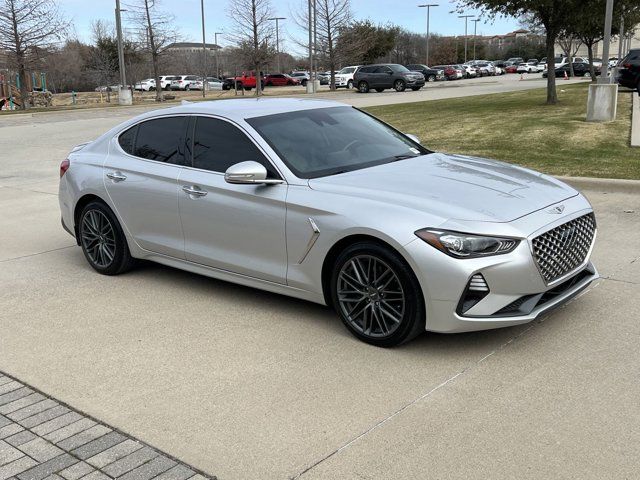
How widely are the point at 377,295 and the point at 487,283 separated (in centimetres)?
72

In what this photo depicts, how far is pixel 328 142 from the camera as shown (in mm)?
5520

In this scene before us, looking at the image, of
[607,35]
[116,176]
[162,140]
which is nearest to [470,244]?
[162,140]

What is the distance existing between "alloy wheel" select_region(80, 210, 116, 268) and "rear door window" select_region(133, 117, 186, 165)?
72cm

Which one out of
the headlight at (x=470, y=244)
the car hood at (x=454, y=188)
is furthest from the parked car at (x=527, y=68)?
the headlight at (x=470, y=244)

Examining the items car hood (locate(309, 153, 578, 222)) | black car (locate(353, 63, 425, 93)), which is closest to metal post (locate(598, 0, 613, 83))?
car hood (locate(309, 153, 578, 222))

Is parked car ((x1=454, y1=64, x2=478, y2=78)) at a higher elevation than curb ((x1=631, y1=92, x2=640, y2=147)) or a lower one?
higher

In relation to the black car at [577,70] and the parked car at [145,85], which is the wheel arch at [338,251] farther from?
the parked car at [145,85]

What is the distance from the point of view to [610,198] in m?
8.95

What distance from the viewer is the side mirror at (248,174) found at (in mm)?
4945

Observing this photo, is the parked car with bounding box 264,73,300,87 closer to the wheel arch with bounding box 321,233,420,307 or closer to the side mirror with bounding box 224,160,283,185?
the side mirror with bounding box 224,160,283,185

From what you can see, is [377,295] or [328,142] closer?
[377,295]

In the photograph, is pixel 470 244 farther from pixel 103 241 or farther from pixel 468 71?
pixel 468 71

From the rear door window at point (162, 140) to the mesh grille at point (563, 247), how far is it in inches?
117

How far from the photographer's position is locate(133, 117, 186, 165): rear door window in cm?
593
